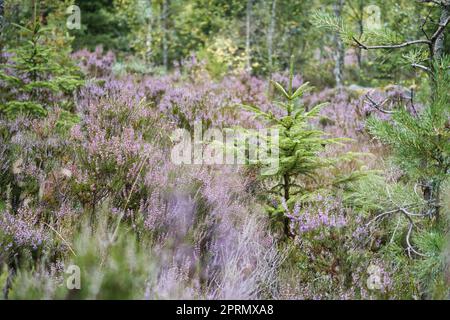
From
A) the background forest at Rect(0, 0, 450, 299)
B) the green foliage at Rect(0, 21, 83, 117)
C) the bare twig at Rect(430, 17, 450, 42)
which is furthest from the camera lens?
the green foliage at Rect(0, 21, 83, 117)

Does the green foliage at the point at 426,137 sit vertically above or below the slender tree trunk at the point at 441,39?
below

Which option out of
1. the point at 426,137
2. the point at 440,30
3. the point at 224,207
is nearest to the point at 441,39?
the point at 440,30

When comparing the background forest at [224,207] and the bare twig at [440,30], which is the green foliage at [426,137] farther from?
the bare twig at [440,30]

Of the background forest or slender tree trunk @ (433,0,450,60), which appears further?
slender tree trunk @ (433,0,450,60)

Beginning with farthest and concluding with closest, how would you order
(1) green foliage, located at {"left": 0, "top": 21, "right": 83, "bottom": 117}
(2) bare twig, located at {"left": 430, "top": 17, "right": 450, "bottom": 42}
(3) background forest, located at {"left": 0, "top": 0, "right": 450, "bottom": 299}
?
(1) green foliage, located at {"left": 0, "top": 21, "right": 83, "bottom": 117} < (2) bare twig, located at {"left": 430, "top": 17, "right": 450, "bottom": 42} < (3) background forest, located at {"left": 0, "top": 0, "right": 450, "bottom": 299}

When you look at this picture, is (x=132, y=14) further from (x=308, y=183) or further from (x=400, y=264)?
(x=400, y=264)

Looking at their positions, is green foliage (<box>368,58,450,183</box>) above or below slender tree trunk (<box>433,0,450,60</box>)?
below

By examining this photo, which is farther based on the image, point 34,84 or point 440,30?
point 34,84

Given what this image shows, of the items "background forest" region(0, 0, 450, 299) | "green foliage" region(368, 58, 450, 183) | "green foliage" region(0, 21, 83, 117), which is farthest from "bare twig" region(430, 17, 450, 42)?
"green foliage" region(0, 21, 83, 117)

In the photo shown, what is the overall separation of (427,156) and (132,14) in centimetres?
1222

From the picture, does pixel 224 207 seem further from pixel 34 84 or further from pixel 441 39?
pixel 34 84

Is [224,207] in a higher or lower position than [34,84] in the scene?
lower

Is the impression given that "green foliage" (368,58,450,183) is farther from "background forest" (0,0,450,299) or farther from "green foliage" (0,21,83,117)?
"green foliage" (0,21,83,117)

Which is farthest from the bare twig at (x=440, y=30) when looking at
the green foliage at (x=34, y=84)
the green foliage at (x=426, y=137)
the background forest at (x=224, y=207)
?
the green foliage at (x=34, y=84)
